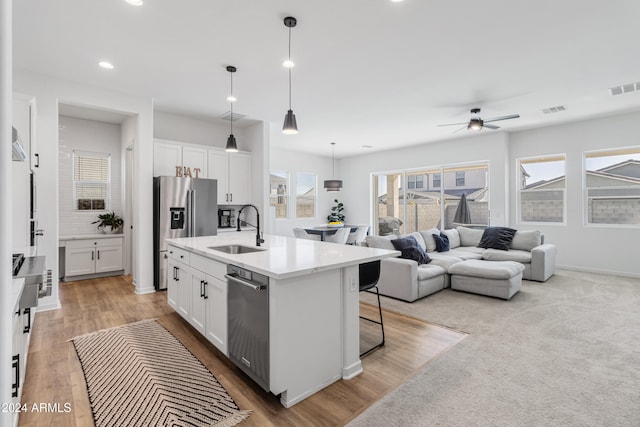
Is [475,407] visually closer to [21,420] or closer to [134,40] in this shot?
[21,420]

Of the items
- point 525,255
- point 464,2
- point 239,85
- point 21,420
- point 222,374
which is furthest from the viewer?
point 525,255

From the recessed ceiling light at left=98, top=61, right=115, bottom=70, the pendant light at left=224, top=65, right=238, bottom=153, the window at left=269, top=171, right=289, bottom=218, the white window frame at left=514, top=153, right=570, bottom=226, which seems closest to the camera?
the recessed ceiling light at left=98, top=61, right=115, bottom=70

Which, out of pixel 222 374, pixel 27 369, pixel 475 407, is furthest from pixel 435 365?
pixel 27 369

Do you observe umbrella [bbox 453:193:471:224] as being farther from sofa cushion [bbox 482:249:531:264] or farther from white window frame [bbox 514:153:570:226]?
sofa cushion [bbox 482:249:531:264]

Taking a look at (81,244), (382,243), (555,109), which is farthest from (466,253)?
(81,244)

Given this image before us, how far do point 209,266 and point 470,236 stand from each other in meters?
5.58

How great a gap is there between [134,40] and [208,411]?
3285 mm

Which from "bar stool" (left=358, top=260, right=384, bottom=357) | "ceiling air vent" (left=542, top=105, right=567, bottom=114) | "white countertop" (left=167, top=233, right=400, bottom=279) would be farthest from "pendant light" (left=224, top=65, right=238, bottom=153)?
"ceiling air vent" (left=542, top=105, right=567, bottom=114)

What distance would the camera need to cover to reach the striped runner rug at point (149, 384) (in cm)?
187

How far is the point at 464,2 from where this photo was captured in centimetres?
252

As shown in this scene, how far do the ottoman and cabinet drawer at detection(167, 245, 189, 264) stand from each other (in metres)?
3.53

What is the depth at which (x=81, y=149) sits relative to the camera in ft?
17.8

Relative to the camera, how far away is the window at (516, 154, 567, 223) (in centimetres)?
626

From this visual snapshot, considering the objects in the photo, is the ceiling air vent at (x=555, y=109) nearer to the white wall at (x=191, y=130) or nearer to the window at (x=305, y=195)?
the white wall at (x=191, y=130)
